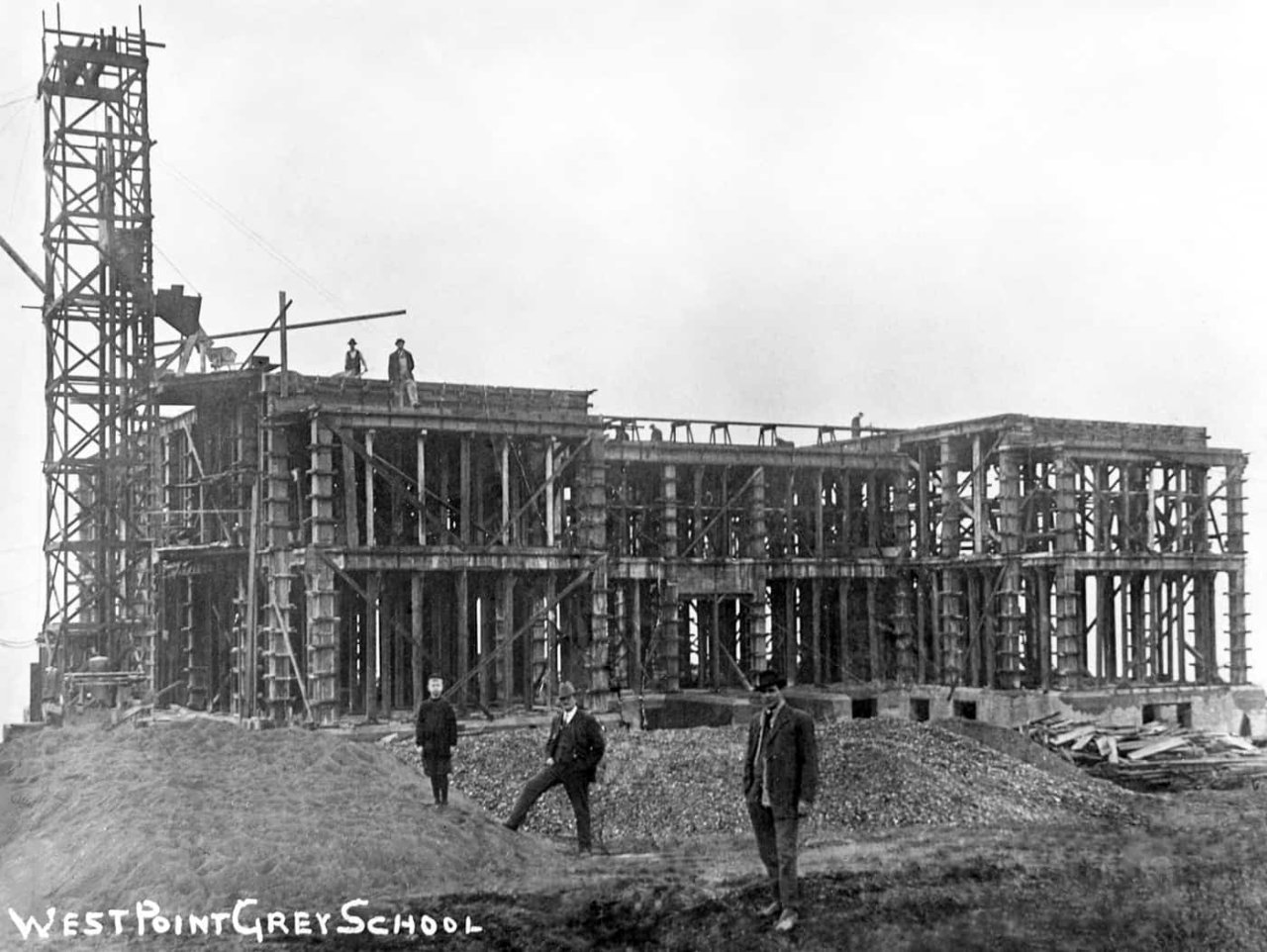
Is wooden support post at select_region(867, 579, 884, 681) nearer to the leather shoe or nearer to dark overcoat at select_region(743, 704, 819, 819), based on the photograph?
dark overcoat at select_region(743, 704, 819, 819)

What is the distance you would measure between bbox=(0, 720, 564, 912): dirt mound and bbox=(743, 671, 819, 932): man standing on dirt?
3597mm

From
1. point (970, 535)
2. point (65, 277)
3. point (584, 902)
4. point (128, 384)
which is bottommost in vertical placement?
point (584, 902)

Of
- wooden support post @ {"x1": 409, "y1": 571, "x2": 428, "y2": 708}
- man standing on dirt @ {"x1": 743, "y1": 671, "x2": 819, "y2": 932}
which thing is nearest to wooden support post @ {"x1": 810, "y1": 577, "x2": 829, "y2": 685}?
wooden support post @ {"x1": 409, "y1": 571, "x2": 428, "y2": 708}

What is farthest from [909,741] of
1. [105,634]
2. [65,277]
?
[65,277]

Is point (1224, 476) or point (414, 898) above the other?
point (1224, 476)

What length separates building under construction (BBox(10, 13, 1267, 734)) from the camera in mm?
31000

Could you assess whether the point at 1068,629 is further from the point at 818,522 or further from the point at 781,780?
the point at 781,780

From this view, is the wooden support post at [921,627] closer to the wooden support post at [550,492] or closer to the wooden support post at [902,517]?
the wooden support post at [902,517]

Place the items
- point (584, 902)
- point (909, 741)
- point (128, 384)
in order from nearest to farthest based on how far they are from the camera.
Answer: point (584, 902), point (909, 741), point (128, 384)

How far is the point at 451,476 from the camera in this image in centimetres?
3322

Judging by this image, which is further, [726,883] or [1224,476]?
[1224,476]

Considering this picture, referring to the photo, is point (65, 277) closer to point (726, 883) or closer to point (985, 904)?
point (726, 883)

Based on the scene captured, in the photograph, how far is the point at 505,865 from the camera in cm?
1727

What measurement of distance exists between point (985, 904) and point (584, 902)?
12.9ft
